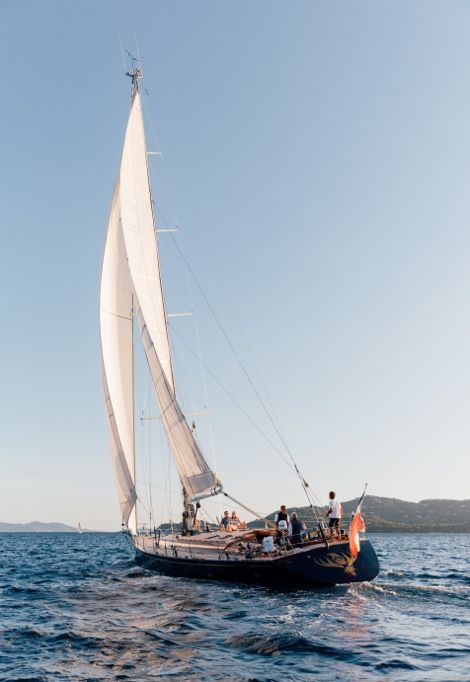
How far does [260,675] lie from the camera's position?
9578 millimetres

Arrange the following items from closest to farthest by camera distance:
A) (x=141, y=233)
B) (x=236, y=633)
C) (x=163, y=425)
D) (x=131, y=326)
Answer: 1. (x=236, y=633)
2. (x=163, y=425)
3. (x=141, y=233)
4. (x=131, y=326)

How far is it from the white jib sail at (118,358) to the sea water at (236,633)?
6.37m

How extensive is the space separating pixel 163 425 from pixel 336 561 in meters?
10.4

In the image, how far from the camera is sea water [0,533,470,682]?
9.97 m

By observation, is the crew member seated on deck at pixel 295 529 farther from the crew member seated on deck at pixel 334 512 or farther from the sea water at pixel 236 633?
the sea water at pixel 236 633

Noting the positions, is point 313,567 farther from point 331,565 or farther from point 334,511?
point 334,511

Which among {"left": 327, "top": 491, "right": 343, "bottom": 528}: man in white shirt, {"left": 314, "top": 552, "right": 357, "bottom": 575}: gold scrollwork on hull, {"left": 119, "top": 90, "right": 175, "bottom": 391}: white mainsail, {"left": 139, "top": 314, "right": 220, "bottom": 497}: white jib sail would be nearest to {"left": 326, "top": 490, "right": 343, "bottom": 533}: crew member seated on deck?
{"left": 327, "top": 491, "right": 343, "bottom": 528}: man in white shirt

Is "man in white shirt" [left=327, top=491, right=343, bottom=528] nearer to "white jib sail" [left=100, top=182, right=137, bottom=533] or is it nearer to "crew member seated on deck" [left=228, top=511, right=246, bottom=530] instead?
"crew member seated on deck" [left=228, top=511, right=246, bottom=530]

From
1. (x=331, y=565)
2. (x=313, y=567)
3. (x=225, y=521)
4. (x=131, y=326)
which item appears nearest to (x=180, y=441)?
(x=225, y=521)

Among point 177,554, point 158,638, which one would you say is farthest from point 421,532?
point 158,638

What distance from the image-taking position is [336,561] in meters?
17.6

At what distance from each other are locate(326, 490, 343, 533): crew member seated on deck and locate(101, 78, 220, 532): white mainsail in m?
5.56

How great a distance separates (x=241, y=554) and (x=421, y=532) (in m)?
136

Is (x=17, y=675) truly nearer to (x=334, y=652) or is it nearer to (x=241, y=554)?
(x=334, y=652)
